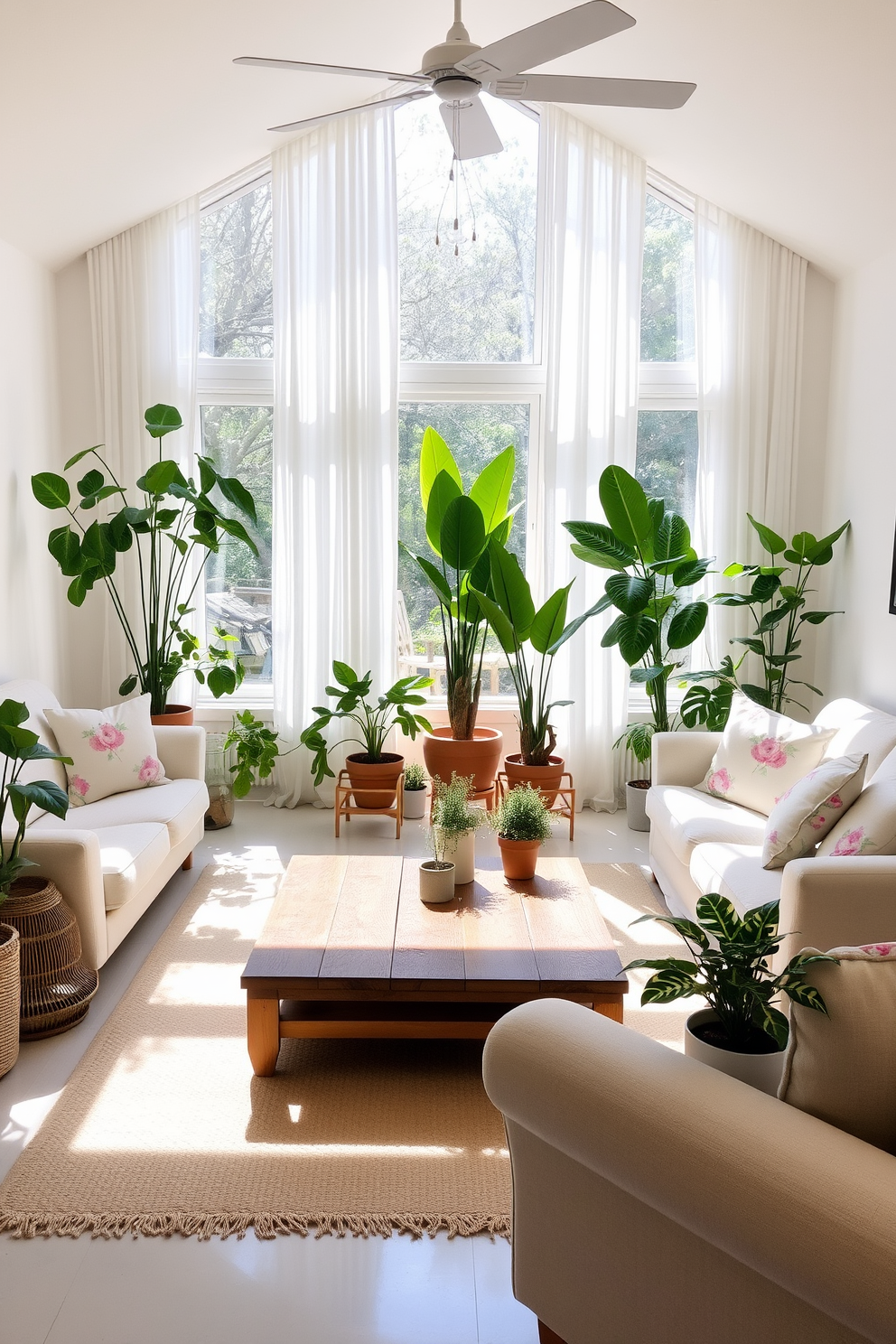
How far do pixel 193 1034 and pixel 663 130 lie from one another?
431cm

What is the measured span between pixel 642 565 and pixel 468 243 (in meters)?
2.06

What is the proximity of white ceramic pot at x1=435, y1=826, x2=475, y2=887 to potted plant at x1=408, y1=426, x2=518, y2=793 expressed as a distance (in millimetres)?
1721

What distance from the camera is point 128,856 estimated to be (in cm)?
338

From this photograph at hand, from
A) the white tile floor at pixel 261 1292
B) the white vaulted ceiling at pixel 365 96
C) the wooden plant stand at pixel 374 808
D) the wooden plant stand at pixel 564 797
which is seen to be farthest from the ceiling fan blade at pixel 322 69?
the wooden plant stand at pixel 374 808

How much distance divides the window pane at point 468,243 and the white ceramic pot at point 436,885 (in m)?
3.31

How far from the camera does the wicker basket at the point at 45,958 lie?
2.91 meters

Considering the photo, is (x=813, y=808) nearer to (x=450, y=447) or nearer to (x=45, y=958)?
(x=45, y=958)

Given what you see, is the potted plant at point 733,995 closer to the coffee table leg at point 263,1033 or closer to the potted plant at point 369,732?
the coffee table leg at point 263,1033

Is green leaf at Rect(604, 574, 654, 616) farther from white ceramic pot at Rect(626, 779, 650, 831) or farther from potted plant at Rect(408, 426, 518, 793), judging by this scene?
white ceramic pot at Rect(626, 779, 650, 831)

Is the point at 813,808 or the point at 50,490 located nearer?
the point at 813,808

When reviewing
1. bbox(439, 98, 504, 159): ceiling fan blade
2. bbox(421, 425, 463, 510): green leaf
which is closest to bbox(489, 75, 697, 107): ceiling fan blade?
bbox(439, 98, 504, 159): ceiling fan blade

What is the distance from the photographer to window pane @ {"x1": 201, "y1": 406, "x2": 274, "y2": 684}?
18.4 ft

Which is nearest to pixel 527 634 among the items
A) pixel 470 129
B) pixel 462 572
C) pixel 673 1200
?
pixel 462 572

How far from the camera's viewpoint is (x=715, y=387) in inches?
212
